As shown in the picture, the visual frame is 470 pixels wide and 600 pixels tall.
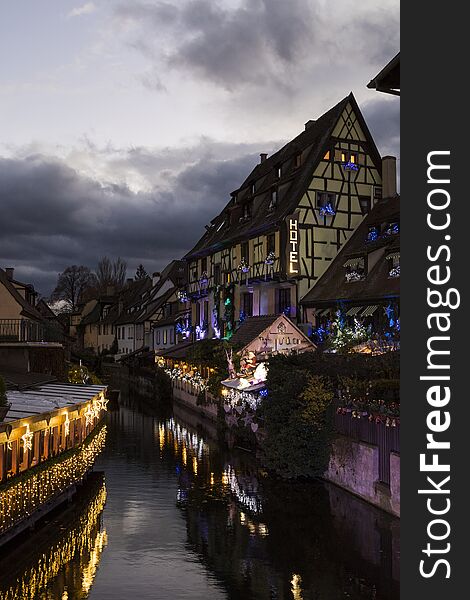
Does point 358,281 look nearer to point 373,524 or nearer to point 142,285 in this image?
point 373,524

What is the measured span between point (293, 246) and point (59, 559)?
2704 cm

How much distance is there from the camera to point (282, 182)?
142 feet

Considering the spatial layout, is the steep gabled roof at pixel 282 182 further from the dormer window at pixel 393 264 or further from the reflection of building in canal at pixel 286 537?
the reflection of building in canal at pixel 286 537

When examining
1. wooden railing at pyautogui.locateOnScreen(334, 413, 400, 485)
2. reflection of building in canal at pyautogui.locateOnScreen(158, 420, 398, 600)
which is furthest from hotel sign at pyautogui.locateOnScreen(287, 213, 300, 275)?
wooden railing at pyautogui.locateOnScreen(334, 413, 400, 485)

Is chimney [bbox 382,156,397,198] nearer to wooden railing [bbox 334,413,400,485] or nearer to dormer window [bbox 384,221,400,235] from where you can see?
dormer window [bbox 384,221,400,235]

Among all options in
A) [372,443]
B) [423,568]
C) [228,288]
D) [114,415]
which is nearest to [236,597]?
[423,568]

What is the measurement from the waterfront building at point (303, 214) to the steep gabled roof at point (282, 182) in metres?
0.06

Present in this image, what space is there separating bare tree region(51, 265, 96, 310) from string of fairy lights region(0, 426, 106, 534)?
282 feet

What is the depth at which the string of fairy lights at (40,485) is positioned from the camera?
49.5 feet

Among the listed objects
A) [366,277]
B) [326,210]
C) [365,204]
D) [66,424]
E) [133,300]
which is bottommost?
[66,424]

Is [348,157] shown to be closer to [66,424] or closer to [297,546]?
[66,424]

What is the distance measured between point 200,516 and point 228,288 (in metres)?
28.9

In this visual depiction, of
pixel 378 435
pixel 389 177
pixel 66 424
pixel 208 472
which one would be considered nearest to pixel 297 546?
pixel 378 435

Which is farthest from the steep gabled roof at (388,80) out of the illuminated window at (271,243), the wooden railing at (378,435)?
the illuminated window at (271,243)
